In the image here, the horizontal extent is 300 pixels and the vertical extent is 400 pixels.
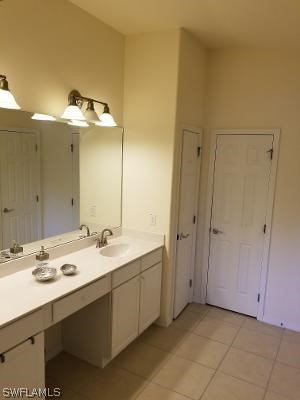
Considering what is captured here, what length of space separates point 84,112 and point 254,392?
2.56 metres

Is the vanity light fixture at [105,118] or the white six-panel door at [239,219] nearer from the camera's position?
the vanity light fixture at [105,118]

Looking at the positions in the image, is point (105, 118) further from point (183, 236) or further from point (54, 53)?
point (183, 236)

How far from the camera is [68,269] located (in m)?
2.24

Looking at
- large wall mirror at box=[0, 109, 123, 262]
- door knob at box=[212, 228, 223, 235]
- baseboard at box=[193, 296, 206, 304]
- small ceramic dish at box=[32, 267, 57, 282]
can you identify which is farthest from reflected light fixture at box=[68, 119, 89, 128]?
baseboard at box=[193, 296, 206, 304]

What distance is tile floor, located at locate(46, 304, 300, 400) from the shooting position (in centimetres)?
233

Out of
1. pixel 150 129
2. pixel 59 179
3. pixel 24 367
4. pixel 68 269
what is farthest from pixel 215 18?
pixel 24 367

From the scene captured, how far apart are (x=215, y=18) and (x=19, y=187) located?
6.67ft

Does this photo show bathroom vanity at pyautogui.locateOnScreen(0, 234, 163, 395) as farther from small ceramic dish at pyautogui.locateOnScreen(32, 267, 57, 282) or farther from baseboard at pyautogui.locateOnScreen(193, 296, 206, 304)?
baseboard at pyautogui.locateOnScreen(193, 296, 206, 304)

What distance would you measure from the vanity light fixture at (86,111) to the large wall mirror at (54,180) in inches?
7.8

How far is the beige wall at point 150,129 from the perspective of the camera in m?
2.88

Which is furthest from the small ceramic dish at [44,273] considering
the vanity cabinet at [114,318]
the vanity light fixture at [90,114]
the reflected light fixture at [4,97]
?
the vanity light fixture at [90,114]

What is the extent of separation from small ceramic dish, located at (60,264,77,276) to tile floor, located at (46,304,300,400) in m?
0.88

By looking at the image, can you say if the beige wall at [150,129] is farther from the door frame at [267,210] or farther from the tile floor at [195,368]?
the door frame at [267,210]

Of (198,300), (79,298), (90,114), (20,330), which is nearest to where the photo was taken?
(20,330)
